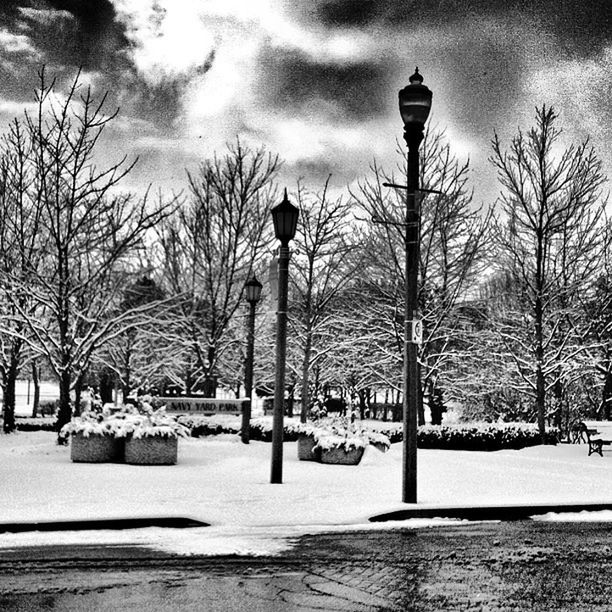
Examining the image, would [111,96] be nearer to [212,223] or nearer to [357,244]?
[212,223]

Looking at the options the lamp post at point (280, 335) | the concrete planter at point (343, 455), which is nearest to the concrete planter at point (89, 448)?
the lamp post at point (280, 335)

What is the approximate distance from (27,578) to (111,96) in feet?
51.4

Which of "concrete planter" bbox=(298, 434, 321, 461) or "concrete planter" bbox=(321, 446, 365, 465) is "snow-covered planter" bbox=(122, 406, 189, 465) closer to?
"concrete planter" bbox=(298, 434, 321, 461)

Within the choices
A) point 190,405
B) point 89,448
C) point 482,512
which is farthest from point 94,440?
point 482,512

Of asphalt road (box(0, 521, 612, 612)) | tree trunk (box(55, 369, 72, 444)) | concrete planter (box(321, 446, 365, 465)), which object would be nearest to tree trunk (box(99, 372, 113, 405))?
tree trunk (box(55, 369, 72, 444))

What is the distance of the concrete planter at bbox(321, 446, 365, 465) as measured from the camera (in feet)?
47.3

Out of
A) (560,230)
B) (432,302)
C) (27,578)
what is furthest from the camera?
(432,302)

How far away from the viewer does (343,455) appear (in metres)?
14.5

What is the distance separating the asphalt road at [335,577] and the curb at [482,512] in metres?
1.33

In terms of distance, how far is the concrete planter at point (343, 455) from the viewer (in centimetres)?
1442

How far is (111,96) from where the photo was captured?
754 inches

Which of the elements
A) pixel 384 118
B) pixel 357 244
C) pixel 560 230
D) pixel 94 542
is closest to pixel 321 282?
pixel 357 244

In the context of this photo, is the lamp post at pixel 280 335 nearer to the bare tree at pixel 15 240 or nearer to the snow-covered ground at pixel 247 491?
the snow-covered ground at pixel 247 491

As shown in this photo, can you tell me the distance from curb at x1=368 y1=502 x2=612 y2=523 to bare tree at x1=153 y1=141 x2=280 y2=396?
1702cm
